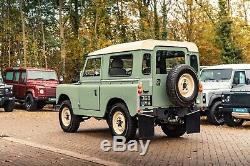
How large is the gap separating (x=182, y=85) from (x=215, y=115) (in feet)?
17.0

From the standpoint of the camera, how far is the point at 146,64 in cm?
1134

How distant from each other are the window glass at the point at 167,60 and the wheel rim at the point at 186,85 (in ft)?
1.73

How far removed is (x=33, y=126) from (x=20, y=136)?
8.73 ft

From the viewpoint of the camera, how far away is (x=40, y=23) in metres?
39.9

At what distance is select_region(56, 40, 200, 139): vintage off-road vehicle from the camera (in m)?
11.0

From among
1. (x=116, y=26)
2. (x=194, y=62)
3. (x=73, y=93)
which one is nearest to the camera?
(x=194, y=62)

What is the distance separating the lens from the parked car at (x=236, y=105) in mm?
14500

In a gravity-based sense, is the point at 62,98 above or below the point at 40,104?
above

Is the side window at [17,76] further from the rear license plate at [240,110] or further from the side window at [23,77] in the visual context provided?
the rear license plate at [240,110]

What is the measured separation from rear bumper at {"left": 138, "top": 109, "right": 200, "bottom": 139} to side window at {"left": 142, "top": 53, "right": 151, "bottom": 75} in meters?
0.96

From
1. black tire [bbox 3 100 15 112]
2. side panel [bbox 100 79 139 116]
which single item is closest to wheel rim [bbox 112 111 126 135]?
side panel [bbox 100 79 139 116]

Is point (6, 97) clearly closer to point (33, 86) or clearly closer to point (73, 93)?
point (33, 86)

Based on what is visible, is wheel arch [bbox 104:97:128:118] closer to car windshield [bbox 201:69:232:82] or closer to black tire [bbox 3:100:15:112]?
car windshield [bbox 201:69:232:82]

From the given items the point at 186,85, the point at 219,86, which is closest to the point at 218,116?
the point at 219,86
